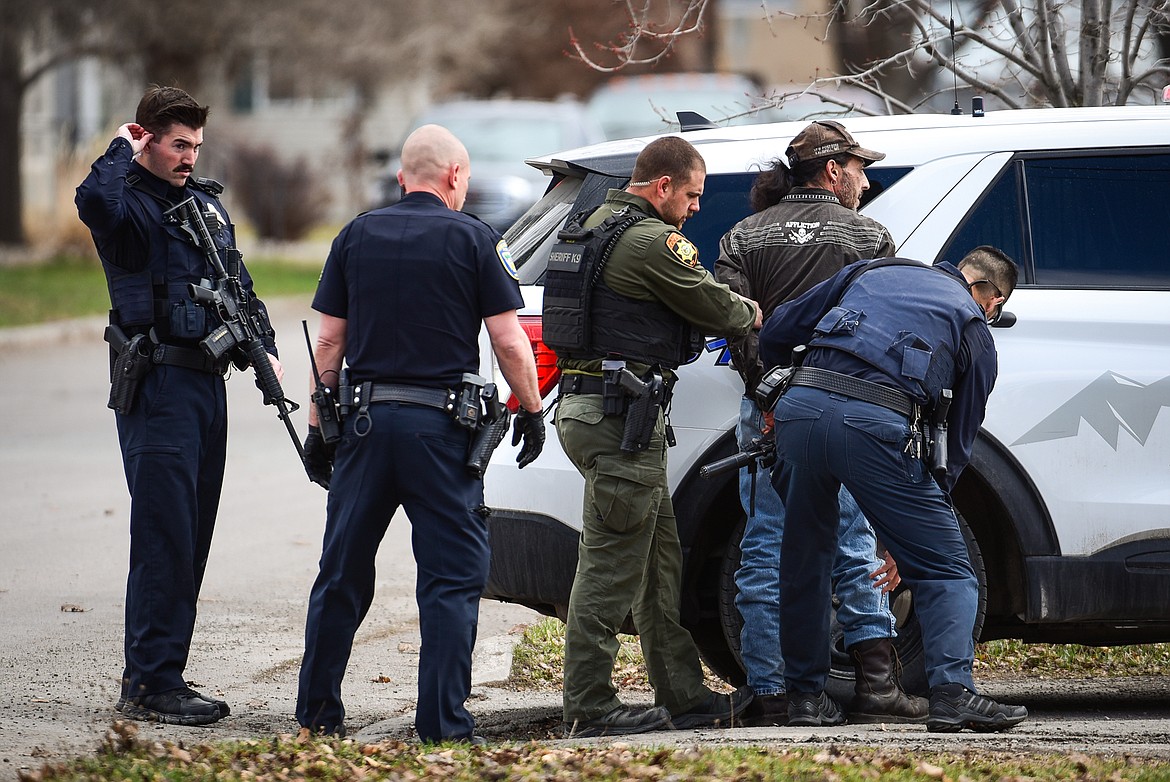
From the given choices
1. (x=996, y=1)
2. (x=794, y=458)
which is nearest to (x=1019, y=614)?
(x=794, y=458)

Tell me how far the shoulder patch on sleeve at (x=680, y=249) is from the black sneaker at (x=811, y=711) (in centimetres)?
144

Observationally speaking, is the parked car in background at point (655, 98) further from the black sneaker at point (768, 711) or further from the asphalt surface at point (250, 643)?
the black sneaker at point (768, 711)

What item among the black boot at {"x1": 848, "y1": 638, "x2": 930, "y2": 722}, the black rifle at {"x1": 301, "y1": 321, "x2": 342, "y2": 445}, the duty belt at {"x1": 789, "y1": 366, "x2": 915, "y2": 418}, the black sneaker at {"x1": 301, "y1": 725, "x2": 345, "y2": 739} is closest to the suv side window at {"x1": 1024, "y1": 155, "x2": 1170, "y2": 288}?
the duty belt at {"x1": 789, "y1": 366, "x2": 915, "y2": 418}

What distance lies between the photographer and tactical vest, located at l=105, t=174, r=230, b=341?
512cm

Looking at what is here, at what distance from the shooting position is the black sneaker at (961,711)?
15.7 feet

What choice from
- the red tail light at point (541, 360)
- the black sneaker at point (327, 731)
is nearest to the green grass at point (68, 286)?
the red tail light at point (541, 360)

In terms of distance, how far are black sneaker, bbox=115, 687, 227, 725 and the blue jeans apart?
1749 mm

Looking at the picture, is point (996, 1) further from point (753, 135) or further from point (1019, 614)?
point (1019, 614)

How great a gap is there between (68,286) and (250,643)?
1482 centimetres

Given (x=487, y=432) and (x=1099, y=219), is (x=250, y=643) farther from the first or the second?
(x=1099, y=219)

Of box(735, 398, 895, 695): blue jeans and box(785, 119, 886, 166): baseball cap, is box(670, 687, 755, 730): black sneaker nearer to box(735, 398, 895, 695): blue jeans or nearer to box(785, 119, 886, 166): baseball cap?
box(735, 398, 895, 695): blue jeans

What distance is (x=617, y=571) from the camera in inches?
193

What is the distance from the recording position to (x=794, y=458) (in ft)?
15.9

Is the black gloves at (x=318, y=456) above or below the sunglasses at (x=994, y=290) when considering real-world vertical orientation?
below
